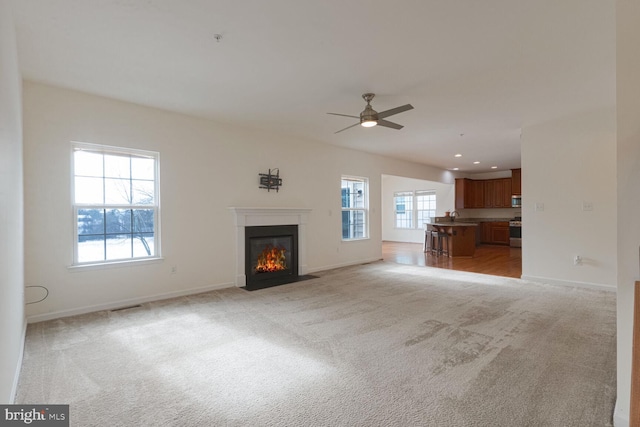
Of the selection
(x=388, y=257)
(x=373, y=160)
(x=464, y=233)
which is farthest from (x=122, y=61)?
(x=464, y=233)

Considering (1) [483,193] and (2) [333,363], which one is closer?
(2) [333,363]

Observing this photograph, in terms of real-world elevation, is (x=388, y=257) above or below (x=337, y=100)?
below

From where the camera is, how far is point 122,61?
2.94 metres

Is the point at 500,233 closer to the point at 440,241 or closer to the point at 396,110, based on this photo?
the point at 440,241

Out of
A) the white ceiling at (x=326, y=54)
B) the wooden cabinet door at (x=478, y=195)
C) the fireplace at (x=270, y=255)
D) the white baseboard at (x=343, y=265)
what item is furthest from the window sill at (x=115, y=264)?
the wooden cabinet door at (x=478, y=195)

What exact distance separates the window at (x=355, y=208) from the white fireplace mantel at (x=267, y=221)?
1.35 m

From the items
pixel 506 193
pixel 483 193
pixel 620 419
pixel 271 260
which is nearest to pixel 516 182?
pixel 506 193

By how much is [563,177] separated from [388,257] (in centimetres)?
429

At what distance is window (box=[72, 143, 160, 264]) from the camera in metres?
3.76

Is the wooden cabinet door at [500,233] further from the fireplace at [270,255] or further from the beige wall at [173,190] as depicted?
the fireplace at [270,255]

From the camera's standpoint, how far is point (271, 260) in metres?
5.59

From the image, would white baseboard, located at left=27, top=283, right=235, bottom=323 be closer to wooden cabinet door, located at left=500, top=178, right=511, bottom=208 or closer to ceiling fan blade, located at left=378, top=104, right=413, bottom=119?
ceiling fan blade, located at left=378, top=104, right=413, bottom=119

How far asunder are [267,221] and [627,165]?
4.54 meters

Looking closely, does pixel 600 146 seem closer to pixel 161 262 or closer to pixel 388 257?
pixel 388 257
